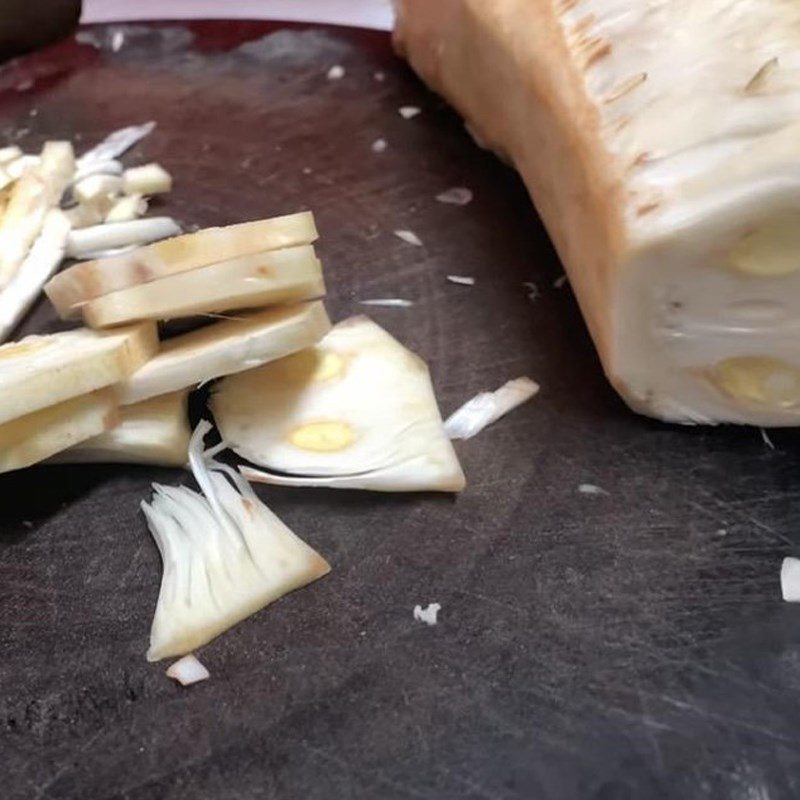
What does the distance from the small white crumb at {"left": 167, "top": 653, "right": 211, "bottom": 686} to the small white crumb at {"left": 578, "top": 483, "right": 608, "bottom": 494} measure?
361mm

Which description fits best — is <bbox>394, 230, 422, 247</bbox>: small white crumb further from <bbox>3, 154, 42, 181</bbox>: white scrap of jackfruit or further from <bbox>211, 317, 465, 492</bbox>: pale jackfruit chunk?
<bbox>3, 154, 42, 181</bbox>: white scrap of jackfruit

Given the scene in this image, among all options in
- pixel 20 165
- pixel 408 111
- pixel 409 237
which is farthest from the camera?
pixel 408 111

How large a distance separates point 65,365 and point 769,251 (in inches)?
23.5

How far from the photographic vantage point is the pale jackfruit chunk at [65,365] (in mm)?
937

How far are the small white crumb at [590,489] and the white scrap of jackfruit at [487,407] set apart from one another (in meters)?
0.12

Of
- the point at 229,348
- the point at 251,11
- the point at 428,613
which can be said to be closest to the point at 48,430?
the point at 229,348

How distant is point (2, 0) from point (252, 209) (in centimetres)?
70

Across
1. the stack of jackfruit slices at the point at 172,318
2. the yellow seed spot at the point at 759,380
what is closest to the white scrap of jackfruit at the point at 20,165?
the stack of jackfruit slices at the point at 172,318

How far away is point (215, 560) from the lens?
0.93m

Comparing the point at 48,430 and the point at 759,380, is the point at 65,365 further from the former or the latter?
the point at 759,380

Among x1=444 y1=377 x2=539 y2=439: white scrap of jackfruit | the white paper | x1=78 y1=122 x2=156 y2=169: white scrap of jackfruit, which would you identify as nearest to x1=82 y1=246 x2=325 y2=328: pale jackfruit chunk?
x1=444 y1=377 x2=539 y2=439: white scrap of jackfruit

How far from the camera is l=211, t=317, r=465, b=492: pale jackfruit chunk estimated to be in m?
0.99

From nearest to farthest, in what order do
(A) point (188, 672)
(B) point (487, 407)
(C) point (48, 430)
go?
(A) point (188, 672)
(C) point (48, 430)
(B) point (487, 407)

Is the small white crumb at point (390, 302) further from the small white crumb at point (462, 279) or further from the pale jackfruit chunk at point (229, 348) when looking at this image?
the pale jackfruit chunk at point (229, 348)
